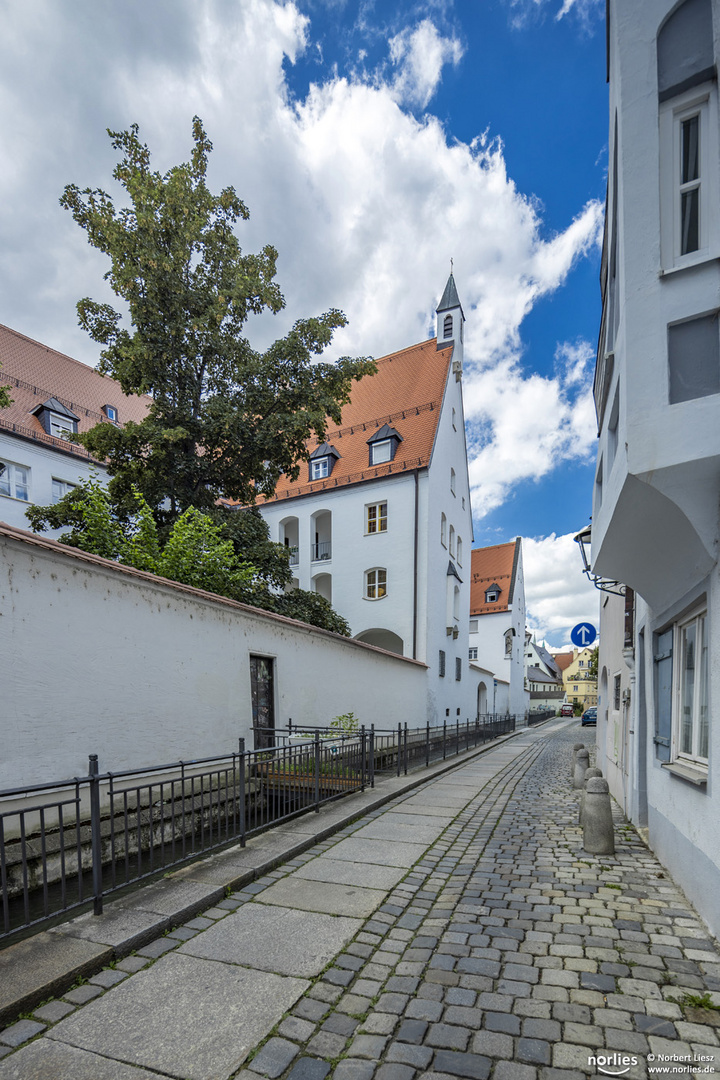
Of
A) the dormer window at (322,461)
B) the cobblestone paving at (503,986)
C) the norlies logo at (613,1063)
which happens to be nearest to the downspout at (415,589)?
the dormer window at (322,461)

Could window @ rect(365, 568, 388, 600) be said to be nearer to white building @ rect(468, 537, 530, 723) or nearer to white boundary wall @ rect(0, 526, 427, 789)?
white boundary wall @ rect(0, 526, 427, 789)

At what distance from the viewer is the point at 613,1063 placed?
110 inches

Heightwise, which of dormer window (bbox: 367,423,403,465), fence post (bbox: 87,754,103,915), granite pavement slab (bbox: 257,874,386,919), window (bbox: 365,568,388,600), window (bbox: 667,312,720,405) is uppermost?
dormer window (bbox: 367,423,403,465)

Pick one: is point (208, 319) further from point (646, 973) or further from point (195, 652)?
point (646, 973)

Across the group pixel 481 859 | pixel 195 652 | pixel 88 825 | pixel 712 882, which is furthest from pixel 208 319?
pixel 712 882

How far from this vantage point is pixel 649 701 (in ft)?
22.9

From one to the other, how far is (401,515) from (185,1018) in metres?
20.9

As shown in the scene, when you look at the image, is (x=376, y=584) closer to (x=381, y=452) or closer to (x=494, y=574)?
(x=381, y=452)

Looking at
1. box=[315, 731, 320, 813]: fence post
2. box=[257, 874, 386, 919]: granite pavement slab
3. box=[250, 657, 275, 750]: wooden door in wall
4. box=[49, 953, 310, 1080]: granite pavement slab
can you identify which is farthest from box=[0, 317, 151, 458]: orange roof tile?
box=[49, 953, 310, 1080]: granite pavement slab

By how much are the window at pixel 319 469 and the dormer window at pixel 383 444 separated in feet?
7.80

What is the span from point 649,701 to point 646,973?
12.5 feet

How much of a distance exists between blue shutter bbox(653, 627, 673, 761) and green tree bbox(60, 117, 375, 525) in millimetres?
11459

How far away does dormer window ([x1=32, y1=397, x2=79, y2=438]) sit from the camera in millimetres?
23442

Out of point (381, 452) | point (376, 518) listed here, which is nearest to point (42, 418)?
point (381, 452)
